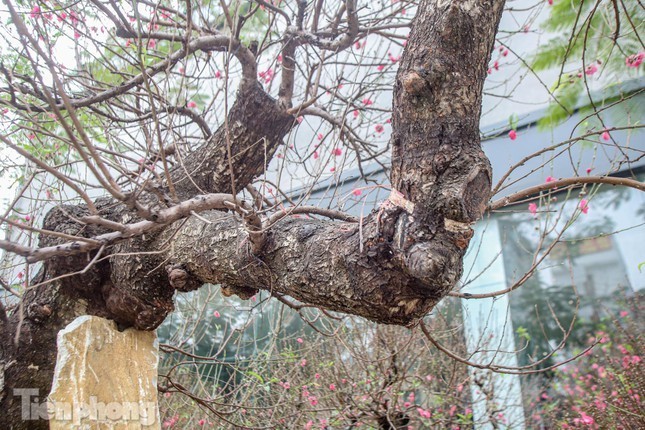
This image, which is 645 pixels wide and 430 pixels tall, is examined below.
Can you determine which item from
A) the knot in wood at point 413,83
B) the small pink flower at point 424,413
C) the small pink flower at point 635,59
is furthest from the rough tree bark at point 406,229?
the small pink flower at point 424,413

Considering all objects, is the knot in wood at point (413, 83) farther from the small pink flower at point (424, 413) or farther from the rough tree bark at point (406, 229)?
the small pink flower at point (424, 413)

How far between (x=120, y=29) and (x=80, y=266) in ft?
3.49

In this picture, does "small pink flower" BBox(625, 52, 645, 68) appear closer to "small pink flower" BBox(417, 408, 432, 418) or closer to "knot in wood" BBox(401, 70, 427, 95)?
"knot in wood" BBox(401, 70, 427, 95)

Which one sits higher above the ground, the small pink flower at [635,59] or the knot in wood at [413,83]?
the small pink flower at [635,59]

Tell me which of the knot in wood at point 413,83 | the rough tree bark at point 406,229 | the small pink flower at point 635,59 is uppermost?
the small pink flower at point 635,59

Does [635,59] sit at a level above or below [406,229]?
above

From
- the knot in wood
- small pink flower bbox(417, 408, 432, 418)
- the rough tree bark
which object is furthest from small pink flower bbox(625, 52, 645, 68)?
small pink flower bbox(417, 408, 432, 418)

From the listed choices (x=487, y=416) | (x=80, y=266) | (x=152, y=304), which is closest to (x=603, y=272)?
(x=487, y=416)

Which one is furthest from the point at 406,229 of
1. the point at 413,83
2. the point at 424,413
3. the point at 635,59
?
the point at 424,413

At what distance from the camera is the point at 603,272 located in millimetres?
3990

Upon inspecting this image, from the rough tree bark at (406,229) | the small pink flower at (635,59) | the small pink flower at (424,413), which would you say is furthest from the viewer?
the small pink flower at (424,413)

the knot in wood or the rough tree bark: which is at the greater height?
the knot in wood

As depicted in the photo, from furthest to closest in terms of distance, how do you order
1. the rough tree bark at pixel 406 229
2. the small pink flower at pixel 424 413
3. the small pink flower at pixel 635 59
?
1. the small pink flower at pixel 424 413
2. the small pink flower at pixel 635 59
3. the rough tree bark at pixel 406 229

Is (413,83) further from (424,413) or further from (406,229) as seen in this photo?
(424,413)
